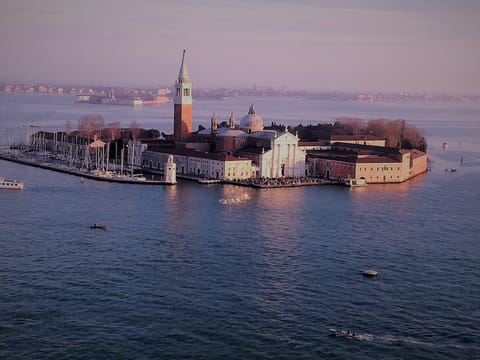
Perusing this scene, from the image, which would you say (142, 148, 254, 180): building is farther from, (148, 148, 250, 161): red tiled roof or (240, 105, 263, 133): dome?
(240, 105, 263, 133): dome

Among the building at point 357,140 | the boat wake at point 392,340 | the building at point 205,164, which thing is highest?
the building at point 357,140

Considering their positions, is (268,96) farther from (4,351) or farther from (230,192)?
(4,351)

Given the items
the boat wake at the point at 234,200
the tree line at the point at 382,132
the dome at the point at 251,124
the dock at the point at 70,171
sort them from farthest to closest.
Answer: the tree line at the point at 382,132 → the dome at the point at 251,124 → the dock at the point at 70,171 → the boat wake at the point at 234,200

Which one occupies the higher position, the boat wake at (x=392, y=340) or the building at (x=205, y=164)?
the building at (x=205, y=164)

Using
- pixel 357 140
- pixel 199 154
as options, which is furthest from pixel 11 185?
pixel 357 140

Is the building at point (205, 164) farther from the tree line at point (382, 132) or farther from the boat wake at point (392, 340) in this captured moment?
the boat wake at point (392, 340)

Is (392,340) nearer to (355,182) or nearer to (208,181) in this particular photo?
(208,181)

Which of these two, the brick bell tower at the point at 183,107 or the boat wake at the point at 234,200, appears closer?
the boat wake at the point at 234,200

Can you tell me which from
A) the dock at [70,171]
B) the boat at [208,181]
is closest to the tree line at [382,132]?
the boat at [208,181]
